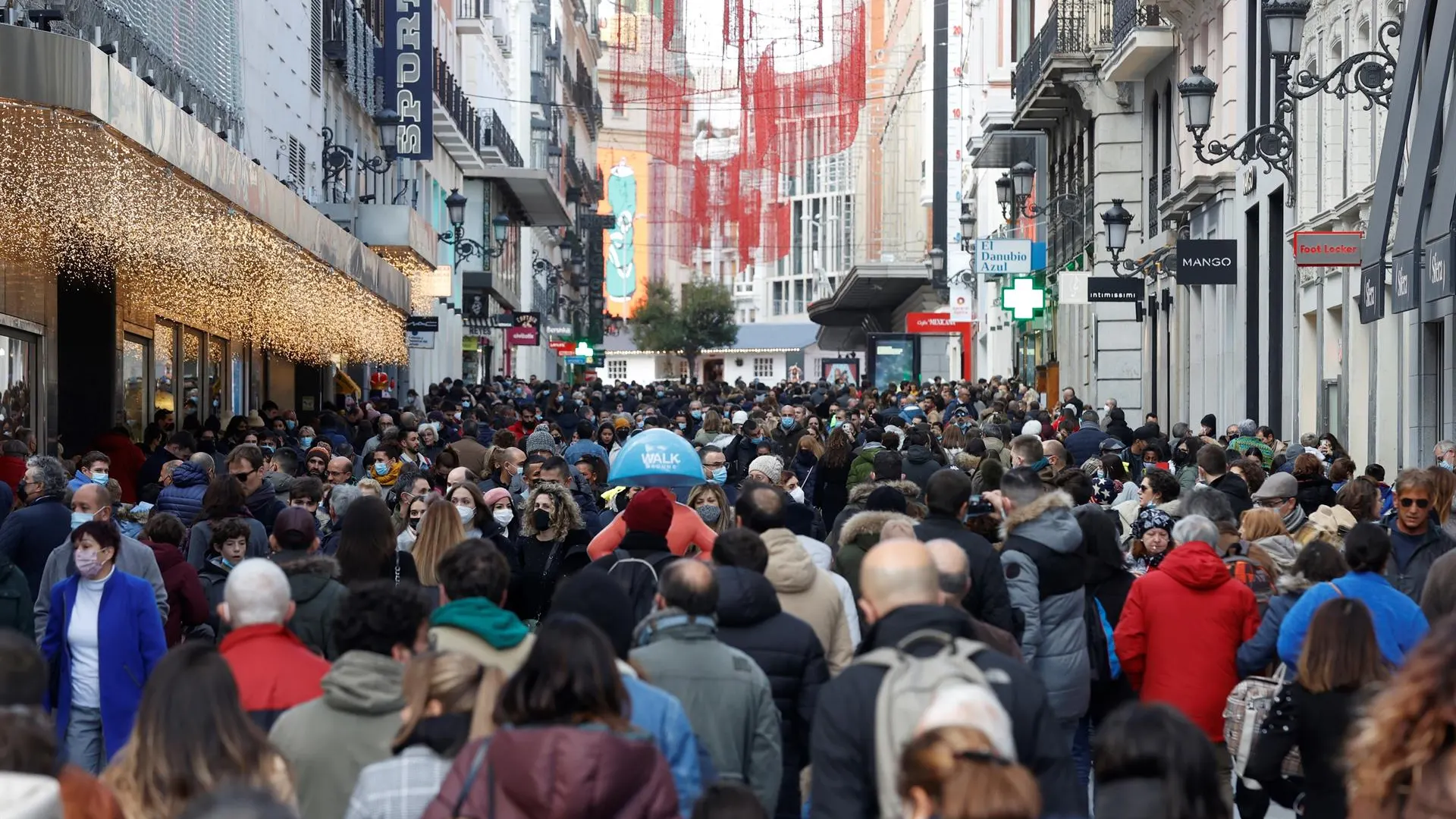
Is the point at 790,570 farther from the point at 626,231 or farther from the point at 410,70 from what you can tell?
the point at 626,231

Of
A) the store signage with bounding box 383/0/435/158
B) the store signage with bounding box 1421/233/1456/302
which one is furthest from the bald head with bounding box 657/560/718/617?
the store signage with bounding box 383/0/435/158

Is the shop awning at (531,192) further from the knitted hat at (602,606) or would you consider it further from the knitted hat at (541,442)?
the knitted hat at (602,606)

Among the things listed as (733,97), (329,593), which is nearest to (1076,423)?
(329,593)

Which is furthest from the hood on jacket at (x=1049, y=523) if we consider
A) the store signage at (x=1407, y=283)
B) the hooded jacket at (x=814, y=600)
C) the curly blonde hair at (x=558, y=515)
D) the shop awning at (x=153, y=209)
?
the store signage at (x=1407, y=283)

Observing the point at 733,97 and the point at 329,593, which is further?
the point at 733,97

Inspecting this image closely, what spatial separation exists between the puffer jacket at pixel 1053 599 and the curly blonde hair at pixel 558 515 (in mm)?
2464

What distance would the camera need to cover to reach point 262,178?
725 inches

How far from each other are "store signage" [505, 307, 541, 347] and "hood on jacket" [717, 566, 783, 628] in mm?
45411

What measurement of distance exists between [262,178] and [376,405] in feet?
40.5

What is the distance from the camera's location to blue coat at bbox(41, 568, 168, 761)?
8344 mm

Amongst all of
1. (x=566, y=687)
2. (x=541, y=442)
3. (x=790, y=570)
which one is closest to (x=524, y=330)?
(x=541, y=442)

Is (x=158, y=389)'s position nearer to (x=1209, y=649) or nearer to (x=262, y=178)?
(x=262, y=178)

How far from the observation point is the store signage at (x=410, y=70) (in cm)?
3934

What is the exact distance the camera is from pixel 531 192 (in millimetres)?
61594
